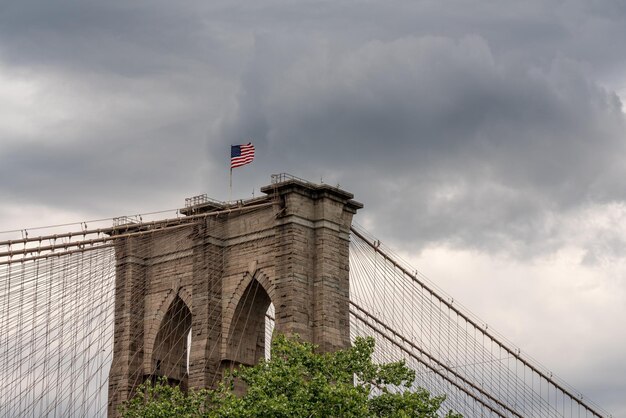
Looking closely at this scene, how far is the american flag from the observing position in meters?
63.3

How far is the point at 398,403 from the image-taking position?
163 ft

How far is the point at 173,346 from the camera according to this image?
65750mm

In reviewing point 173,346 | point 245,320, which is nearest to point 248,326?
point 245,320

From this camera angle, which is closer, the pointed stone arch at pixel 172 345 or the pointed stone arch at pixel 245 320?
the pointed stone arch at pixel 245 320

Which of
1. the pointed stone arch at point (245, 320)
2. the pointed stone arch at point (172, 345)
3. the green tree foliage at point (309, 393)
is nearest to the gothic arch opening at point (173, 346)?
the pointed stone arch at point (172, 345)

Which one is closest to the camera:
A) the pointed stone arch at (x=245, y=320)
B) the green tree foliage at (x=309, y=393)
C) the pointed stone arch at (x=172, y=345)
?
the green tree foliage at (x=309, y=393)

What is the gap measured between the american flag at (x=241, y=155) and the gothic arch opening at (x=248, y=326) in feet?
19.5

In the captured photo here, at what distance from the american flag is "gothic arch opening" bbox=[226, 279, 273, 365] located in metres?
5.94

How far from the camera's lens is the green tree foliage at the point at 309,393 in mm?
47375

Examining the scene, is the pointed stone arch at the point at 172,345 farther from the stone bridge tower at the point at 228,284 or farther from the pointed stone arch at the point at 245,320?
the pointed stone arch at the point at 245,320

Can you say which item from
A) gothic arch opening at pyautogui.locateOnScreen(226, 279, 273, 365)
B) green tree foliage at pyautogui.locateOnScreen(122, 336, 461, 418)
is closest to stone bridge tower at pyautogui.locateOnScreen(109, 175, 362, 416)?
gothic arch opening at pyautogui.locateOnScreen(226, 279, 273, 365)

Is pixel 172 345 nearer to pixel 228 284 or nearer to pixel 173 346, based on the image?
pixel 173 346

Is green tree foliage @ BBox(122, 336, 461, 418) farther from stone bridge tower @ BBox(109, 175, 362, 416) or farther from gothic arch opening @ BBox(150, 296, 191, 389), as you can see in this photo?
gothic arch opening @ BBox(150, 296, 191, 389)

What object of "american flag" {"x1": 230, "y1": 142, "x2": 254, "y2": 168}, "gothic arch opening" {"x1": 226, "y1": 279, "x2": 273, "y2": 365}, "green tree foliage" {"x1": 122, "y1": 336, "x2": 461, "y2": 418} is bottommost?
"green tree foliage" {"x1": 122, "y1": 336, "x2": 461, "y2": 418}
